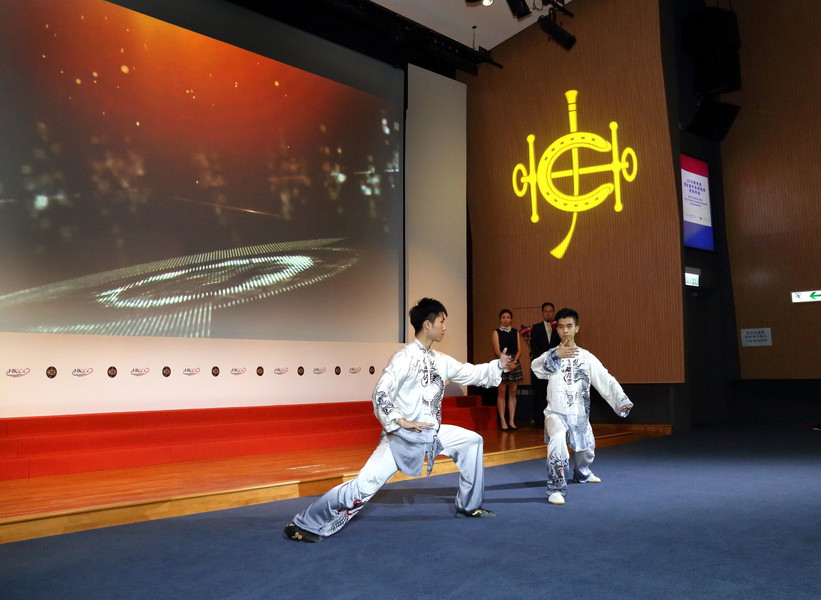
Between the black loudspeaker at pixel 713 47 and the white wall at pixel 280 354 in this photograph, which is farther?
the black loudspeaker at pixel 713 47

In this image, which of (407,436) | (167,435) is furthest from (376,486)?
(167,435)

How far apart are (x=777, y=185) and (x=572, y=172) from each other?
2.92m

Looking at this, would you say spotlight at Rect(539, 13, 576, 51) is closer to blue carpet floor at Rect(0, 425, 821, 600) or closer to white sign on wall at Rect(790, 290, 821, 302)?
white sign on wall at Rect(790, 290, 821, 302)

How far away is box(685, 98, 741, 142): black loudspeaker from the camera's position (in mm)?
9328

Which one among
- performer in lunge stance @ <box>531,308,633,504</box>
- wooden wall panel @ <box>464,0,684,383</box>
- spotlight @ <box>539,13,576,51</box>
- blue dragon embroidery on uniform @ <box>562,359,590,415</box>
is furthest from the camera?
spotlight @ <box>539,13,576,51</box>

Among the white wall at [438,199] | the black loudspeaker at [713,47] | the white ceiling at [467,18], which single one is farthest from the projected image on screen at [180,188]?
the black loudspeaker at [713,47]

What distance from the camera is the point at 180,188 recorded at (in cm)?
696

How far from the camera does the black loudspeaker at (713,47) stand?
363 inches

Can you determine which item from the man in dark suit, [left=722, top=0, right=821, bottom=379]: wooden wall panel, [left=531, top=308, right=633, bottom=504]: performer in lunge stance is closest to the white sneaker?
[left=531, top=308, right=633, bottom=504]: performer in lunge stance

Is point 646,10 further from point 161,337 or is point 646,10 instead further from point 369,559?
point 369,559

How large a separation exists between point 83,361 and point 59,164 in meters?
1.70

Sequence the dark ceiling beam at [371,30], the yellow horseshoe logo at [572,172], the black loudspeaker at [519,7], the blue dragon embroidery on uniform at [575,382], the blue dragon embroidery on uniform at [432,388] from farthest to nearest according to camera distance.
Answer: the yellow horseshoe logo at [572,172]
the black loudspeaker at [519,7]
the dark ceiling beam at [371,30]
the blue dragon embroidery on uniform at [575,382]
the blue dragon embroidery on uniform at [432,388]

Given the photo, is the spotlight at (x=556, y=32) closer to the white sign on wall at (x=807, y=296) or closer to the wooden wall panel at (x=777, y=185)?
the wooden wall panel at (x=777, y=185)

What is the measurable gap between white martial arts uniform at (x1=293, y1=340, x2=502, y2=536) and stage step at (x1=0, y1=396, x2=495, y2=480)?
2.76 metres
